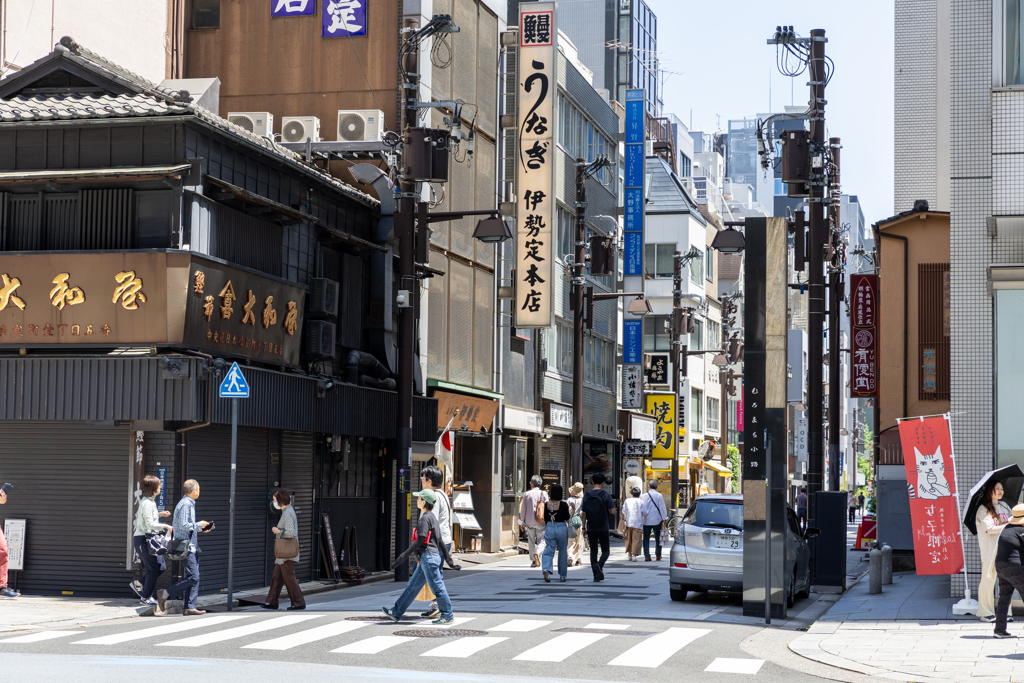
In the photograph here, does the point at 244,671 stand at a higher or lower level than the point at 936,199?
lower

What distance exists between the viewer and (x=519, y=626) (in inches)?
595

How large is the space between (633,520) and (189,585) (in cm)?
1461

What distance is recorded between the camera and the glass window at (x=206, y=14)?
27766mm

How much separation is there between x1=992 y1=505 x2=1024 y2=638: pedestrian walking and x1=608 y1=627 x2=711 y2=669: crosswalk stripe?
3.32m

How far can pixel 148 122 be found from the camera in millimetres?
18234

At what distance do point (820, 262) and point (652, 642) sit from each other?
11.0 m

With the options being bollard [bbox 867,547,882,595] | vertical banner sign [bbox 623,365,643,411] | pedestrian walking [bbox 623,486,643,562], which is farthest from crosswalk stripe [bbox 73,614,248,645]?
vertical banner sign [bbox 623,365,643,411]

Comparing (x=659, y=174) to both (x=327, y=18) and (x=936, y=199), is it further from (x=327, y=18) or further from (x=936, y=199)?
(x=327, y=18)

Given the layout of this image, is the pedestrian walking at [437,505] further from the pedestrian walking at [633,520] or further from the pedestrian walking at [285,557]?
the pedestrian walking at [633,520]

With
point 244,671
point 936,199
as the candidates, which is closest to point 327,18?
point 936,199

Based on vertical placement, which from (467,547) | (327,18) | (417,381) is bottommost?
(467,547)

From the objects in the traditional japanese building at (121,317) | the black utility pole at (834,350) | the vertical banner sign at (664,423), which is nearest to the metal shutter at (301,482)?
the traditional japanese building at (121,317)

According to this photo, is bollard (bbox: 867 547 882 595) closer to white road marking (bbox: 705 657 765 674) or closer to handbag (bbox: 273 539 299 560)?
white road marking (bbox: 705 657 765 674)

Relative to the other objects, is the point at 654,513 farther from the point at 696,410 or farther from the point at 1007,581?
the point at 696,410
